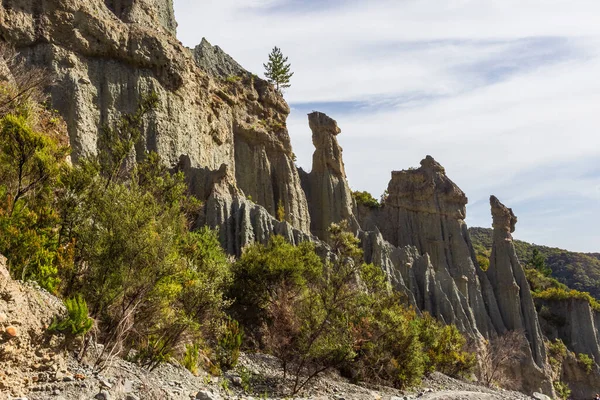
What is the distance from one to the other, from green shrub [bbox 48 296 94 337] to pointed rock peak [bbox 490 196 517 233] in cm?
4823

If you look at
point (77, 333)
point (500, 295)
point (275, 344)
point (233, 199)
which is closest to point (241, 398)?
point (275, 344)

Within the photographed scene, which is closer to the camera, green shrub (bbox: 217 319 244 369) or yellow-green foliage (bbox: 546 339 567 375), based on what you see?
green shrub (bbox: 217 319 244 369)

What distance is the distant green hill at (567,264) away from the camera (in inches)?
3290

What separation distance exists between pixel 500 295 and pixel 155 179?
126 ft

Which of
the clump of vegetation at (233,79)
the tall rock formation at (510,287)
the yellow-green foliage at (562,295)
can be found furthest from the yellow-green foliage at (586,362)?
the clump of vegetation at (233,79)

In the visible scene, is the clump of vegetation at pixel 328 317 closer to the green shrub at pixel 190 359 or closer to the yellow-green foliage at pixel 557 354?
the green shrub at pixel 190 359

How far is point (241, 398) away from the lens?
1531 centimetres

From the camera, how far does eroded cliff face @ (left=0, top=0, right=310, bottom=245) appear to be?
95.3ft

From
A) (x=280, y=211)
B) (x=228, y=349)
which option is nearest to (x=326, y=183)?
(x=280, y=211)

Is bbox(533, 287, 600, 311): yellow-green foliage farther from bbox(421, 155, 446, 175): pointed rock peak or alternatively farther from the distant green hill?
the distant green hill

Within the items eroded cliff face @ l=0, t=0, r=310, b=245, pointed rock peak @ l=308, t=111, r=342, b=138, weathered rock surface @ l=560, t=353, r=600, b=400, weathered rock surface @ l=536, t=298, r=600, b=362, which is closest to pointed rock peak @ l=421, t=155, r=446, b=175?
pointed rock peak @ l=308, t=111, r=342, b=138

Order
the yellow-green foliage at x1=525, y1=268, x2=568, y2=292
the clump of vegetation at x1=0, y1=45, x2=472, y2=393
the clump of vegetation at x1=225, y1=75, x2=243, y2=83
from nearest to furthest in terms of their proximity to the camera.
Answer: the clump of vegetation at x1=0, y1=45, x2=472, y2=393
the clump of vegetation at x1=225, y1=75, x2=243, y2=83
the yellow-green foliage at x1=525, y1=268, x2=568, y2=292

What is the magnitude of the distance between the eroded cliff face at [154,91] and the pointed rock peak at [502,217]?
21388 mm

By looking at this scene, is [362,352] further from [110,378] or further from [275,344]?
[110,378]
